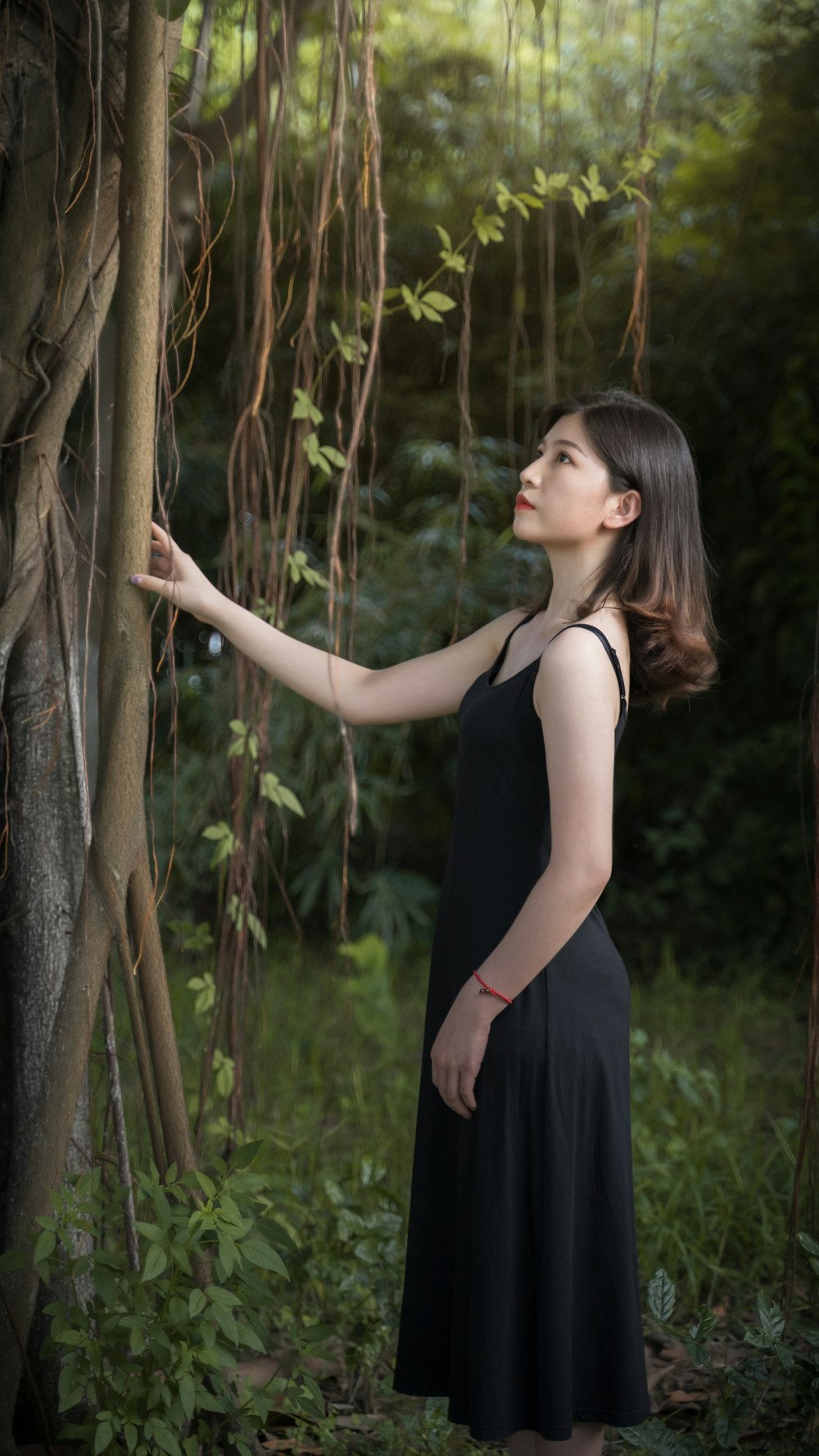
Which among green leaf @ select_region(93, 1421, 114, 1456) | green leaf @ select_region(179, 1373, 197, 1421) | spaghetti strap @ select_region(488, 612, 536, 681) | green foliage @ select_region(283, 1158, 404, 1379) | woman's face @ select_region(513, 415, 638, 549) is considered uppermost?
woman's face @ select_region(513, 415, 638, 549)

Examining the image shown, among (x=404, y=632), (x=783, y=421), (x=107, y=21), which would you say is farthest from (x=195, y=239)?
(x=107, y=21)

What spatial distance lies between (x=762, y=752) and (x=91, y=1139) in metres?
2.95

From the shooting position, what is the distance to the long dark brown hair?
4.71ft

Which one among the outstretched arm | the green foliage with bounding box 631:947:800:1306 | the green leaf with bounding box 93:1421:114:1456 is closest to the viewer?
the green leaf with bounding box 93:1421:114:1456

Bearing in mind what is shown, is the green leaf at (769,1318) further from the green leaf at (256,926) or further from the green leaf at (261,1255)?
the green leaf at (256,926)

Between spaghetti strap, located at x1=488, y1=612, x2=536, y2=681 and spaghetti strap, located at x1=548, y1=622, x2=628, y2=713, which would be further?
spaghetti strap, located at x1=488, y1=612, x2=536, y2=681

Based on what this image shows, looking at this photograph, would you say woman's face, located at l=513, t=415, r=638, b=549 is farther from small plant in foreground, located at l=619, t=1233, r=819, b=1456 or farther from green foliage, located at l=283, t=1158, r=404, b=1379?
green foliage, located at l=283, t=1158, r=404, b=1379

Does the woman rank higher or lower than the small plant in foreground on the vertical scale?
higher

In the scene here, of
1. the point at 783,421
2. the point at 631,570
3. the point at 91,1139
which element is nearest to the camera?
the point at 631,570

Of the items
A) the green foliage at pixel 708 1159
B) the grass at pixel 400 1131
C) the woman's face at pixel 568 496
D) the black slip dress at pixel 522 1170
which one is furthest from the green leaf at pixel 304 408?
the green foliage at pixel 708 1159

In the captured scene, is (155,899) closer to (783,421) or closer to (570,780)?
(570,780)

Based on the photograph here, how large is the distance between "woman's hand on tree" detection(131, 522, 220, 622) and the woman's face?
1.20ft

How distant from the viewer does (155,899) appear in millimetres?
1483

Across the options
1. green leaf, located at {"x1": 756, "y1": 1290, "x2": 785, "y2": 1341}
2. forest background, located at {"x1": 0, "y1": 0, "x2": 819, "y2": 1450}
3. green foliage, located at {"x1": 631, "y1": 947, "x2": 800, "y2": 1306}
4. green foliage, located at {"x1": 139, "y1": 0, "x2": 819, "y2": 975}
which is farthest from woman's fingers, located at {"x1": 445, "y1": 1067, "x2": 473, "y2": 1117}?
green foliage, located at {"x1": 139, "y1": 0, "x2": 819, "y2": 975}
